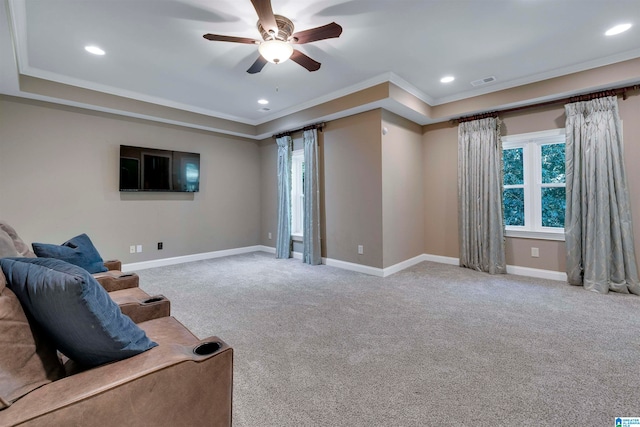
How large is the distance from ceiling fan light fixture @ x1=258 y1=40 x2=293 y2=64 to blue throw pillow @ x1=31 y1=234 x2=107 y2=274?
91.1 inches

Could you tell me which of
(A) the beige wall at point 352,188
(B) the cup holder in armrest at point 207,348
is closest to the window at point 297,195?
(A) the beige wall at point 352,188

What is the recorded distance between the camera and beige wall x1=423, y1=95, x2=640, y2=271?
3502 mm

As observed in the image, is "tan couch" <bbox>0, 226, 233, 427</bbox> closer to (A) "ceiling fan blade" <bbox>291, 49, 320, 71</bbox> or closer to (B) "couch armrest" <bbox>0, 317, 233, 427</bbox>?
(B) "couch armrest" <bbox>0, 317, 233, 427</bbox>

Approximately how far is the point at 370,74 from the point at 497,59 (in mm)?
1461

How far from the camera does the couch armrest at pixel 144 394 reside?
0.82 metres

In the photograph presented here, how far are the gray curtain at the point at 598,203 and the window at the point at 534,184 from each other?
1.01 feet

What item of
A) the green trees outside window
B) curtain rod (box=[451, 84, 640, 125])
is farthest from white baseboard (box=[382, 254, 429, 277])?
curtain rod (box=[451, 84, 640, 125])

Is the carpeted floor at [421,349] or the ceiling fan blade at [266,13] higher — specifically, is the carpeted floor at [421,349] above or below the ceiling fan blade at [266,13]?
below

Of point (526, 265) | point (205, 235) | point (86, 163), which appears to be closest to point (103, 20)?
point (86, 163)

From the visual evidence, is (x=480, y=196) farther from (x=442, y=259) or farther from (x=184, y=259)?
(x=184, y=259)

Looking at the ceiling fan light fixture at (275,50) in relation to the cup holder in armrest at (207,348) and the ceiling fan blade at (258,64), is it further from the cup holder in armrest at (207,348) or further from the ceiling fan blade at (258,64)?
the cup holder in armrest at (207,348)

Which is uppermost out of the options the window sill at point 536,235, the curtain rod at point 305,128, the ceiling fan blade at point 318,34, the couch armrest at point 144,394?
the curtain rod at point 305,128

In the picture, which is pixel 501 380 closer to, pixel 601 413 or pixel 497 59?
pixel 601 413

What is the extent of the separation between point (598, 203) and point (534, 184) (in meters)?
0.84
